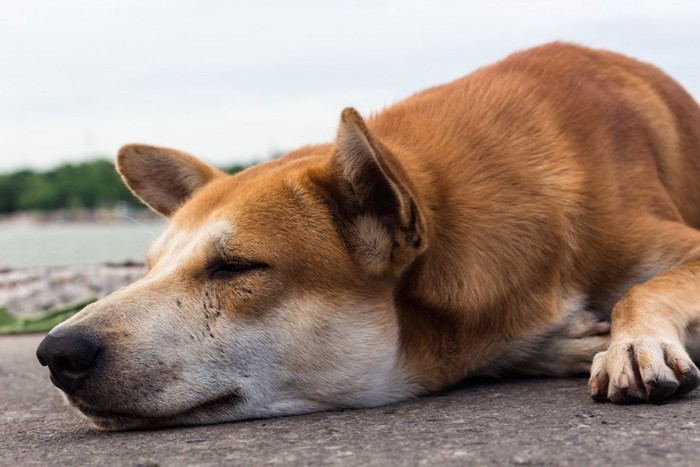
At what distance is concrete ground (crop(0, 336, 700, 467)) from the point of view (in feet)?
6.58

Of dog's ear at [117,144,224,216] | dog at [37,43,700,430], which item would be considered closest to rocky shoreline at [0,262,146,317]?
dog's ear at [117,144,224,216]

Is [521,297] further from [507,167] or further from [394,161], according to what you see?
[394,161]

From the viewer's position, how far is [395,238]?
2.81m

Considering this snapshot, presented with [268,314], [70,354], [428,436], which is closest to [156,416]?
[70,354]

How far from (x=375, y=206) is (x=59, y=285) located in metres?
5.86

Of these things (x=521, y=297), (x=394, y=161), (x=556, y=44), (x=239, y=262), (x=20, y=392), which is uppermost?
(x=556, y=44)

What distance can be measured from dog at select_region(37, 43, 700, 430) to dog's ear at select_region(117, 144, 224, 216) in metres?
0.35

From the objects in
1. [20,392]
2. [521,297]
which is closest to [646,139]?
[521,297]

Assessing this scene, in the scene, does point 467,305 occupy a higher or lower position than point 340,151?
lower

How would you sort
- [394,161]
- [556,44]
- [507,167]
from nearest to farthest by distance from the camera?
[394,161] < [507,167] < [556,44]

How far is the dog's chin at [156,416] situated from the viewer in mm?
2643

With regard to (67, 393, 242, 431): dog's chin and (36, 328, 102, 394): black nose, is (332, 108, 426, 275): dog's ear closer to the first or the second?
(67, 393, 242, 431): dog's chin

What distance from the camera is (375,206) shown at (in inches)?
110

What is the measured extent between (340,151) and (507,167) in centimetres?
85
